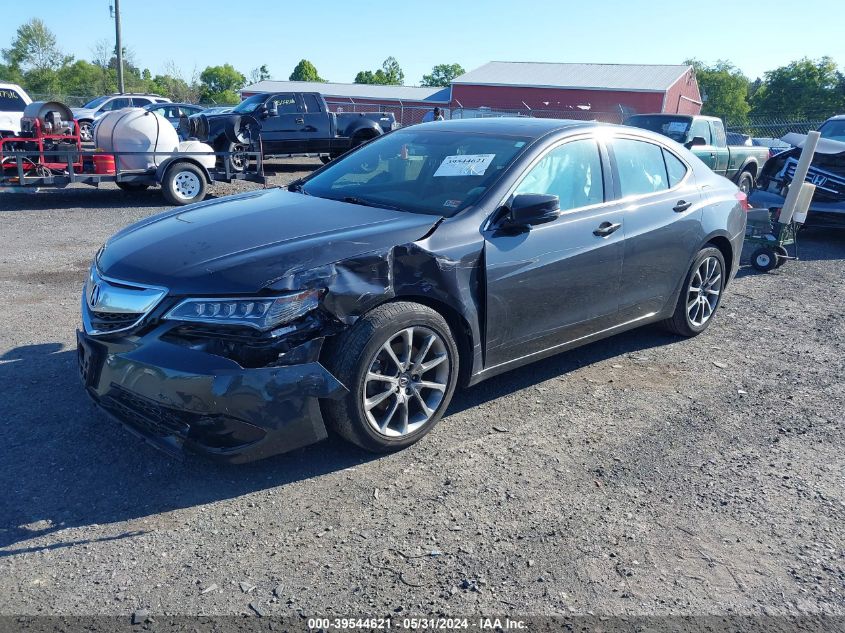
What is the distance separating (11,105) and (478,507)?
55.9 ft

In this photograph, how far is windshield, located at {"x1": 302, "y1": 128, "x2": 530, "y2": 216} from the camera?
4.39m

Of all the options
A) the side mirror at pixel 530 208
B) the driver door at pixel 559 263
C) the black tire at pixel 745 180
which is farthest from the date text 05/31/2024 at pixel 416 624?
the black tire at pixel 745 180

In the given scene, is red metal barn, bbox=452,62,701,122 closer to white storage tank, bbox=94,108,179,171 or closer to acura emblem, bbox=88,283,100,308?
white storage tank, bbox=94,108,179,171

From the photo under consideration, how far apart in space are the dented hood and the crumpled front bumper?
33 cm

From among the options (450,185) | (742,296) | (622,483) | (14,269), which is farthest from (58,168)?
(622,483)

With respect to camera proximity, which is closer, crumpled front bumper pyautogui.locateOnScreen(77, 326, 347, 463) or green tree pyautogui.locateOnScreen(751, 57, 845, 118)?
crumpled front bumper pyautogui.locateOnScreen(77, 326, 347, 463)

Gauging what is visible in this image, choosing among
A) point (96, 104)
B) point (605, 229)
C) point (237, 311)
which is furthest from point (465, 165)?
point (96, 104)

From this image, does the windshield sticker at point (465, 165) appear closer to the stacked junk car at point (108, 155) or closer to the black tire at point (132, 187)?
the stacked junk car at point (108, 155)

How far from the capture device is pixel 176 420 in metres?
3.36

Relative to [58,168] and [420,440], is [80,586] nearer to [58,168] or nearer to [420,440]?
[420,440]

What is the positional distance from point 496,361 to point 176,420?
185 centimetres

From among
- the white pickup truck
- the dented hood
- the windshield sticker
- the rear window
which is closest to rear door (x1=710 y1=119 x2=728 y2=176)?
the windshield sticker

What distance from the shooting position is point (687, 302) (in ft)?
19.1

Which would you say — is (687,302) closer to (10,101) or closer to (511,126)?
(511,126)
